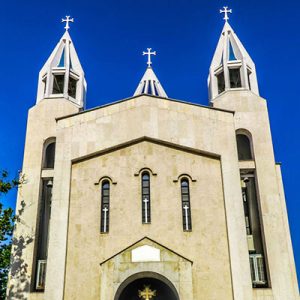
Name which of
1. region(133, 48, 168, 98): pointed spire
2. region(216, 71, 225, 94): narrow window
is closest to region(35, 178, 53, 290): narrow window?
region(216, 71, 225, 94): narrow window

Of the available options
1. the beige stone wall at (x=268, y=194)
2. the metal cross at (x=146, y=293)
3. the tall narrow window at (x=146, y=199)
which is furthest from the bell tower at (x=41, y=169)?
the beige stone wall at (x=268, y=194)

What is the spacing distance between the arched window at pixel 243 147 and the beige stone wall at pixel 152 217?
2.16 m

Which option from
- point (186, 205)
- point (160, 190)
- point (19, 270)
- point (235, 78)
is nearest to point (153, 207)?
point (160, 190)

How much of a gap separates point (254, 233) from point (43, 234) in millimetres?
8034

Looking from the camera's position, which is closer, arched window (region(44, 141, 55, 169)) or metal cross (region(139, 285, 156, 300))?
metal cross (region(139, 285, 156, 300))

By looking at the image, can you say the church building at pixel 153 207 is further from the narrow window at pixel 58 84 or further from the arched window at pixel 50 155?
the narrow window at pixel 58 84

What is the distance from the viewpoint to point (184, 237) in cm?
1457

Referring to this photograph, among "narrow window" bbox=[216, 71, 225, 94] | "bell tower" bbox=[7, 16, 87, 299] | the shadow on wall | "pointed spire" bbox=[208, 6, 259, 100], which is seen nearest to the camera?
the shadow on wall

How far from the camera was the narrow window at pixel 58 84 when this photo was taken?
65.6ft

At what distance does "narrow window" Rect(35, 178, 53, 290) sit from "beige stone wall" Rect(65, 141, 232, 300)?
4.51ft

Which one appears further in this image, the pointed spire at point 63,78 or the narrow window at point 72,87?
the narrow window at point 72,87

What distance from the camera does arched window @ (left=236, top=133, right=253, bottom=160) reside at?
57.1 feet

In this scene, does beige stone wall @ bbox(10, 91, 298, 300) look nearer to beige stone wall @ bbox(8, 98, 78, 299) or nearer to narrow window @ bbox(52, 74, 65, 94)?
beige stone wall @ bbox(8, 98, 78, 299)

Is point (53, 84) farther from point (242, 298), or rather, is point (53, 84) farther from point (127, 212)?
point (242, 298)
